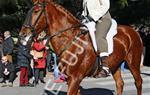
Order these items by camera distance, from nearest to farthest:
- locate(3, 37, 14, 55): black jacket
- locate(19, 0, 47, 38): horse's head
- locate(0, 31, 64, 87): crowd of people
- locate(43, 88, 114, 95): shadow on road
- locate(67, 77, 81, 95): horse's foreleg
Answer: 1. locate(19, 0, 47, 38): horse's head
2. locate(67, 77, 81, 95): horse's foreleg
3. locate(43, 88, 114, 95): shadow on road
4. locate(0, 31, 64, 87): crowd of people
5. locate(3, 37, 14, 55): black jacket

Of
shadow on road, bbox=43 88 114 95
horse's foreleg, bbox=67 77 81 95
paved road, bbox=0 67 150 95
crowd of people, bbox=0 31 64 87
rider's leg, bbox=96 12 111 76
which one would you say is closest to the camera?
horse's foreleg, bbox=67 77 81 95

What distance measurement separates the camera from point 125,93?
12.4 metres

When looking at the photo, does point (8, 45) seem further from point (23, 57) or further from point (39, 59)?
point (39, 59)

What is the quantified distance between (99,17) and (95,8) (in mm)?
199

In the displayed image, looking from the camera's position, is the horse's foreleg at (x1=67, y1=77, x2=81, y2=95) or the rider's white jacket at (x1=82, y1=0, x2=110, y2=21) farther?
the rider's white jacket at (x1=82, y1=0, x2=110, y2=21)

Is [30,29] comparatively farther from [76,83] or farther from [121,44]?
[121,44]

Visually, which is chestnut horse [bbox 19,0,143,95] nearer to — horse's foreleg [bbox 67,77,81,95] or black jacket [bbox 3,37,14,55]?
horse's foreleg [bbox 67,77,81,95]

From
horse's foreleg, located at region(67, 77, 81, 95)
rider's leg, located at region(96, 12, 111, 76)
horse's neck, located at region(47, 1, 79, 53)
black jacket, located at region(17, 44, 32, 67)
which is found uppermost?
horse's neck, located at region(47, 1, 79, 53)

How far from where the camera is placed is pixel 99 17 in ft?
29.1

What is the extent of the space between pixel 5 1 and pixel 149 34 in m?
7.25

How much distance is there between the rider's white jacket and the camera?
347 inches

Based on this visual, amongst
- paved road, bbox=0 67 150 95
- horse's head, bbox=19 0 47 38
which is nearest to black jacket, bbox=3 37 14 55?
paved road, bbox=0 67 150 95

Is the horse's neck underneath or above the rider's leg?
above

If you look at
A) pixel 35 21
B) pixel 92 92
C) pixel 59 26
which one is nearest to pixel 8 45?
pixel 92 92
